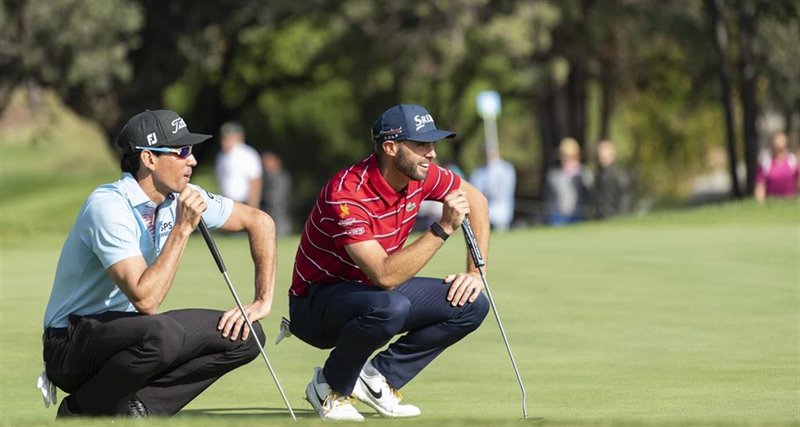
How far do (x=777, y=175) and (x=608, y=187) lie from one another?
2378 mm

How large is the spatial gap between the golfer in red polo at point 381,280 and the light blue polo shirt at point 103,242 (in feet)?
2.60

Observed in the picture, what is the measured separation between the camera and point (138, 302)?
7086mm

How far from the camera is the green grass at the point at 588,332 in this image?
8039 mm

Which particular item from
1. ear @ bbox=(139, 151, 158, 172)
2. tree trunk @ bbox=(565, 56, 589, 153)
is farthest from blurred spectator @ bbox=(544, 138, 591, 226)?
tree trunk @ bbox=(565, 56, 589, 153)

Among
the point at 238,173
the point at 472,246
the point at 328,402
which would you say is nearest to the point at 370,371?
the point at 328,402

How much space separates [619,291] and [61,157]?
56097 millimetres

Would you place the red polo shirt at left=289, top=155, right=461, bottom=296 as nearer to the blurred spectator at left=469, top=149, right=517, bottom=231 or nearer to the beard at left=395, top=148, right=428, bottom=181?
the beard at left=395, top=148, right=428, bottom=181

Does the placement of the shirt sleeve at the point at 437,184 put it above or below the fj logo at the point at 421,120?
below

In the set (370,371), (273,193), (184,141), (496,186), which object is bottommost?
(273,193)

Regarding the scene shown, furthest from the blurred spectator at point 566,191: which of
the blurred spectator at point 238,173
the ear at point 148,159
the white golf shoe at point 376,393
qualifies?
the ear at point 148,159

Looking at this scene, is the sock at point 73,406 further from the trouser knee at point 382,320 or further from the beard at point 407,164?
the beard at point 407,164

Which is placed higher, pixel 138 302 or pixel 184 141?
pixel 184 141

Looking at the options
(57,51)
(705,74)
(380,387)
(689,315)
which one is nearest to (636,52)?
(705,74)

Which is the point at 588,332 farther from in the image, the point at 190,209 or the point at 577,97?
the point at 577,97
